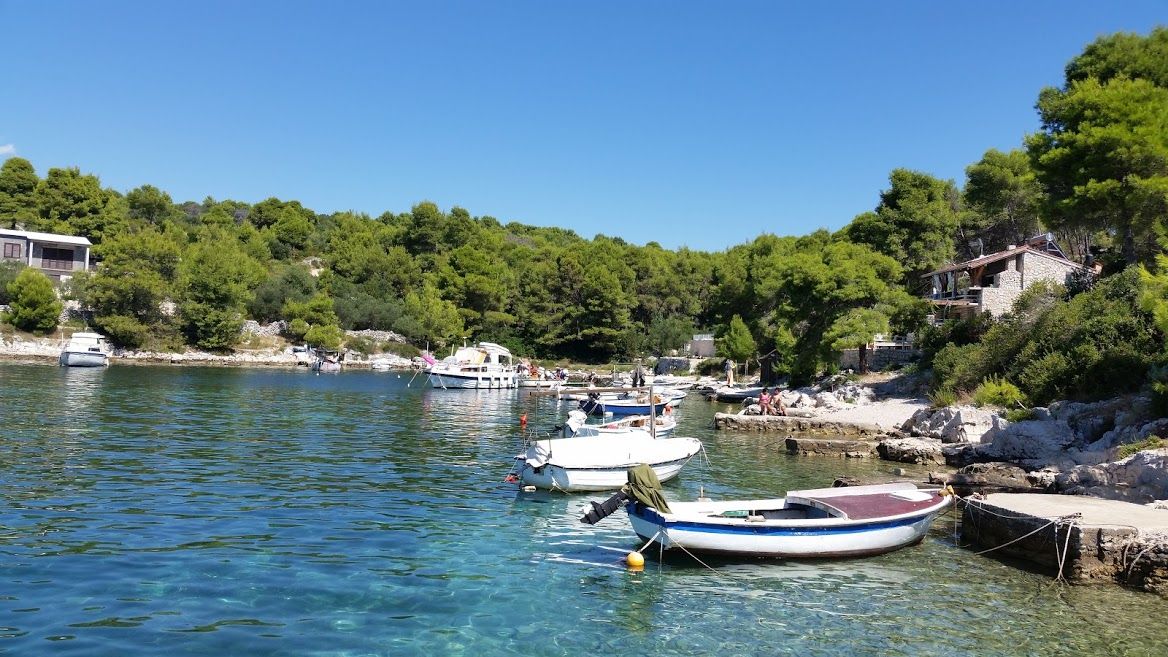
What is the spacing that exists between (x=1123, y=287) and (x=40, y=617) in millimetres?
34768

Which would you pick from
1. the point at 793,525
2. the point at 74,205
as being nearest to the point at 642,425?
the point at 793,525

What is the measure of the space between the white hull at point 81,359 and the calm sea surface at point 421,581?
142ft

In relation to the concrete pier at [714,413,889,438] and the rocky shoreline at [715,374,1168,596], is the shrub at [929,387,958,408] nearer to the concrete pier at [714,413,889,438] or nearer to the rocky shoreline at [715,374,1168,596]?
the rocky shoreline at [715,374,1168,596]

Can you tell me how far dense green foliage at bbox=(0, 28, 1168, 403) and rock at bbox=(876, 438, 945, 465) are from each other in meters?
5.84

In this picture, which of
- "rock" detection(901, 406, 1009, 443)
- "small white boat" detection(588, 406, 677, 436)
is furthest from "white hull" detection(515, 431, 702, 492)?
"rock" detection(901, 406, 1009, 443)

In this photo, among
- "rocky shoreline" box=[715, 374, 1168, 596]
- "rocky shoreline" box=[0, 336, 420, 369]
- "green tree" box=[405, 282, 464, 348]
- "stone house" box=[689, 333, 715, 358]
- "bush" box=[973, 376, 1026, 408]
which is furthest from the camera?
"green tree" box=[405, 282, 464, 348]

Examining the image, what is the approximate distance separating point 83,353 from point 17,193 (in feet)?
136

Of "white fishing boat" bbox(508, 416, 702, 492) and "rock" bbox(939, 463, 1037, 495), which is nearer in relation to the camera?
"white fishing boat" bbox(508, 416, 702, 492)

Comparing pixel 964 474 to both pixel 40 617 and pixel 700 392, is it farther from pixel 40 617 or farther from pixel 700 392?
pixel 700 392

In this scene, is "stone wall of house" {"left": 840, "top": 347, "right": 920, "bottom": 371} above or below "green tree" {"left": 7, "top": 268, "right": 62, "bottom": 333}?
below

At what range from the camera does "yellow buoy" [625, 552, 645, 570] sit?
13.4 metres

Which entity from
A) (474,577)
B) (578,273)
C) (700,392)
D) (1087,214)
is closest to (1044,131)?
(1087,214)

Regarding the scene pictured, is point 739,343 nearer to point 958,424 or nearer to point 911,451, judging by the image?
point 958,424

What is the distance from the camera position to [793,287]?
52719mm
